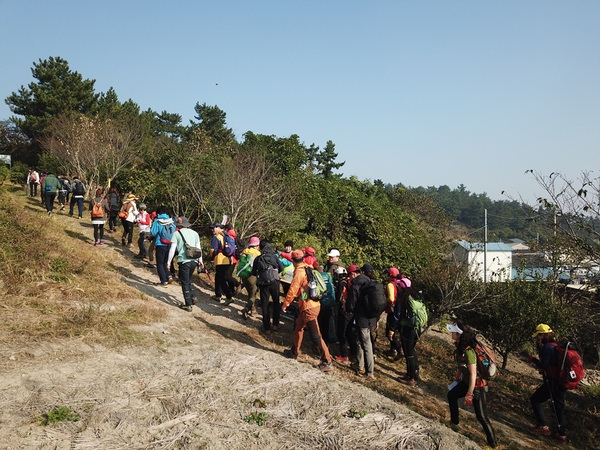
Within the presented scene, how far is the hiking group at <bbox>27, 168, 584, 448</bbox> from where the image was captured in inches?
225

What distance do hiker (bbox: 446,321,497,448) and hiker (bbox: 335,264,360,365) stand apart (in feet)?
6.90

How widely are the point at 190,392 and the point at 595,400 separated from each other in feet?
31.8

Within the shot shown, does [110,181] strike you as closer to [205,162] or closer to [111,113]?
[205,162]

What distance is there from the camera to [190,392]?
5.04 meters

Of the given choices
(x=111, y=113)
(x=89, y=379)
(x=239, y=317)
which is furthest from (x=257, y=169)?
(x=111, y=113)

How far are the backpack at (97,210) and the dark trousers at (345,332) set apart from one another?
7.26 m

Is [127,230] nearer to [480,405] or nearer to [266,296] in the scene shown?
[266,296]

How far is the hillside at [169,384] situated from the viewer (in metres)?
4.32

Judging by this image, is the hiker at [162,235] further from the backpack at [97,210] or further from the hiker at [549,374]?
the hiker at [549,374]

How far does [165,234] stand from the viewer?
8922 mm

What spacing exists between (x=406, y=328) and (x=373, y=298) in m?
1.21

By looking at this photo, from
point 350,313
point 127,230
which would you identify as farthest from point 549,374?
point 127,230

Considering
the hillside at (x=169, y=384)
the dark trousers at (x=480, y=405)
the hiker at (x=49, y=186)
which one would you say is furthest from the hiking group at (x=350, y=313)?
the hiker at (x=49, y=186)

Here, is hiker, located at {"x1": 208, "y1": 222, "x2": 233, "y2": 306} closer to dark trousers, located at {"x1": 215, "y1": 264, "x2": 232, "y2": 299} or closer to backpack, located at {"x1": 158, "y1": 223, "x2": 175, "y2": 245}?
dark trousers, located at {"x1": 215, "y1": 264, "x2": 232, "y2": 299}
